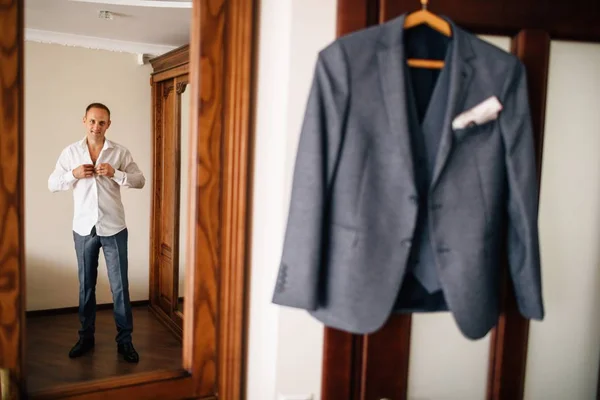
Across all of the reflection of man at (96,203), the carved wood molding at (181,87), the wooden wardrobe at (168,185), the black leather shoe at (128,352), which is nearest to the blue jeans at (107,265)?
the reflection of man at (96,203)

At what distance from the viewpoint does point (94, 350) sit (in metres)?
2.50

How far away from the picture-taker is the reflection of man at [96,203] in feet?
7.46

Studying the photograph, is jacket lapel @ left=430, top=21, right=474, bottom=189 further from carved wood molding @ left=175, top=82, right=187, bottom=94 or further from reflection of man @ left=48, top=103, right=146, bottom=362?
carved wood molding @ left=175, top=82, right=187, bottom=94

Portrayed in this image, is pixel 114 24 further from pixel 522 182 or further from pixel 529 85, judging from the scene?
pixel 522 182

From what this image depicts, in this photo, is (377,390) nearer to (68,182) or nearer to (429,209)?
(429,209)

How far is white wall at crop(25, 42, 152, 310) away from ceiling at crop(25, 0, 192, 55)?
0.25ft

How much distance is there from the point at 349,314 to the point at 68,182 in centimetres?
185

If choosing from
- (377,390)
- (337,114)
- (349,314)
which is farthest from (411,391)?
(337,114)

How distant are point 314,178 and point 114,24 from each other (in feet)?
8.02

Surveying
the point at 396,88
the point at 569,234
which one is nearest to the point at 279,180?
the point at 396,88

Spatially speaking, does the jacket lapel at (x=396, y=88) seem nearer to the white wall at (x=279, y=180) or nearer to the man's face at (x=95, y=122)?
the white wall at (x=279, y=180)

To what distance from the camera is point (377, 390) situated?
1118 millimetres


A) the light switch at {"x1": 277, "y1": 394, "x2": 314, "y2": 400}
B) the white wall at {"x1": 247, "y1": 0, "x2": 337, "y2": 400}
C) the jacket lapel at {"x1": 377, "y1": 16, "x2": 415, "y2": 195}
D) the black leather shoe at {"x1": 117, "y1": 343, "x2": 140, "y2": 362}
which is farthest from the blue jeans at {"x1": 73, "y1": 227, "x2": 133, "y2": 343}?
the jacket lapel at {"x1": 377, "y1": 16, "x2": 415, "y2": 195}

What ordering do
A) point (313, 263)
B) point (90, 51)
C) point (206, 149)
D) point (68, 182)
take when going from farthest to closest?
point (90, 51) < point (68, 182) < point (206, 149) < point (313, 263)
